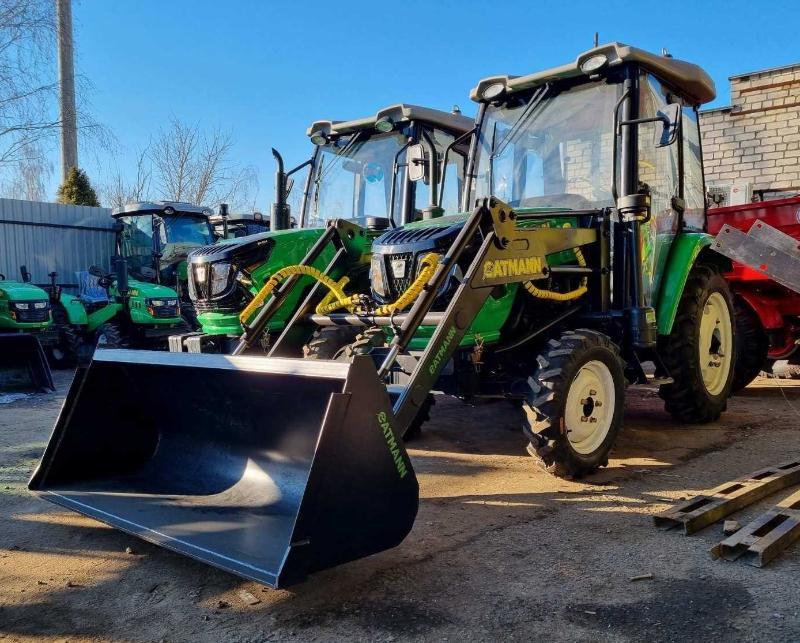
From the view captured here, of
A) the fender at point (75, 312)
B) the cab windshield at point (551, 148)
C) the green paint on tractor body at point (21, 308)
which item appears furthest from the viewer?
the fender at point (75, 312)

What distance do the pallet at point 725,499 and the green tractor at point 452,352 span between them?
783mm

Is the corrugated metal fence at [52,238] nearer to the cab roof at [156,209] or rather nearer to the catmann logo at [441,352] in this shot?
the cab roof at [156,209]

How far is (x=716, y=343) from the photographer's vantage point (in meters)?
6.38

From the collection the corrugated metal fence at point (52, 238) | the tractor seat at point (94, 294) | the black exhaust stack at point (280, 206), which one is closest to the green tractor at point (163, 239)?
the tractor seat at point (94, 294)

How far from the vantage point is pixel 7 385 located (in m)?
8.93

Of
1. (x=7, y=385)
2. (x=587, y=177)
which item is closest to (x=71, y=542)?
(x=587, y=177)

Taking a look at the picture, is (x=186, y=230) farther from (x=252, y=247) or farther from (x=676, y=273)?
(x=676, y=273)

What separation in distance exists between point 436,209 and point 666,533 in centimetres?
339

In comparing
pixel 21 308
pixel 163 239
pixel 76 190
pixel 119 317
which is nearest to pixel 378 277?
pixel 21 308

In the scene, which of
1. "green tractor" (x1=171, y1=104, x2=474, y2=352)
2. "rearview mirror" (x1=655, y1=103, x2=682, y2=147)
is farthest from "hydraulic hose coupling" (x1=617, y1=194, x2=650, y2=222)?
"green tractor" (x1=171, y1=104, x2=474, y2=352)

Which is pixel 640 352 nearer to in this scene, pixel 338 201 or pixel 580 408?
pixel 580 408

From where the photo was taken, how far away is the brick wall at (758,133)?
46.3 ft

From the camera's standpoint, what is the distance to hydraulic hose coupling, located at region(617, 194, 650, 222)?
5.09m

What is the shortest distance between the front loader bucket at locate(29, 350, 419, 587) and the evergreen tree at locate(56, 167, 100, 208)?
15.6 m
